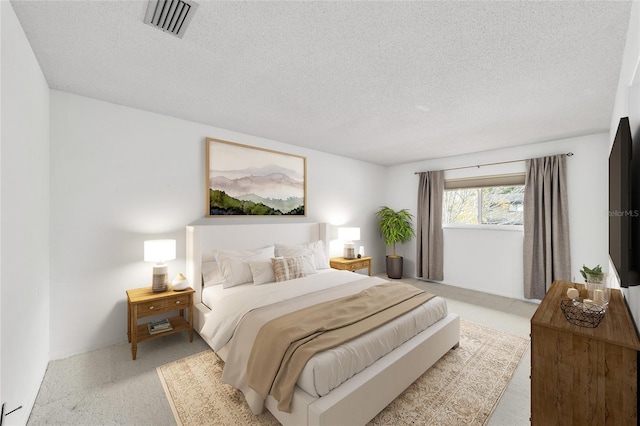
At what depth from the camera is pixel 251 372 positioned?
186 cm

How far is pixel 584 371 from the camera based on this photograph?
137 cm

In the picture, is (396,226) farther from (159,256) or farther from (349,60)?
(159,256)

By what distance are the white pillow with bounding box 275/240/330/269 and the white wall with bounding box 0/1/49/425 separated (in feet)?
7.80

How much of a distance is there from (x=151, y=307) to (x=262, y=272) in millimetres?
1129

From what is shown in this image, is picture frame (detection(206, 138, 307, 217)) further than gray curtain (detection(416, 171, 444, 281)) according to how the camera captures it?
No

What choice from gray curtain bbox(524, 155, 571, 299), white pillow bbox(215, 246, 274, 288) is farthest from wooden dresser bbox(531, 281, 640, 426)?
gray curtain bbox(524, 155, 571, 299)

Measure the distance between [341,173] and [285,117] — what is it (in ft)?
7.39

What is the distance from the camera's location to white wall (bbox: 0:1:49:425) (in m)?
1.50

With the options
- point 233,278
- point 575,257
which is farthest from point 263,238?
point 575,257

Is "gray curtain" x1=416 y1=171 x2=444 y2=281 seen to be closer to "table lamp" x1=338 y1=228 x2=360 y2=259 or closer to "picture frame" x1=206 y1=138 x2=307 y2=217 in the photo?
"table lamp" x1=338 y1=228 x2=360 y2=259

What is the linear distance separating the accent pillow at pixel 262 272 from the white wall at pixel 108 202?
3.05 feet

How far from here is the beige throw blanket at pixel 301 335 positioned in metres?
1.69

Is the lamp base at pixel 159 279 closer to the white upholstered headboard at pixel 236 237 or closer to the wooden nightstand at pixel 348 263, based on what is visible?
the white upholstered headboard at pixel 236 237

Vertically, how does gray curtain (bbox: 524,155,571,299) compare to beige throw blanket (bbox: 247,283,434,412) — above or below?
above
